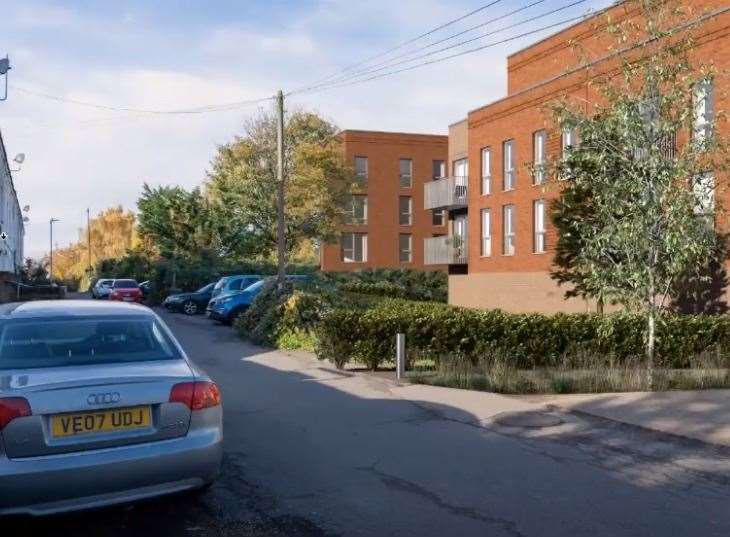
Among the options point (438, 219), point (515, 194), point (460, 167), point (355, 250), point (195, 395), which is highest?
point (460, 167)

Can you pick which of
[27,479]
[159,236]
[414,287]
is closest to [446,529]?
[27,479]

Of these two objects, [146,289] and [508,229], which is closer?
[508,229]

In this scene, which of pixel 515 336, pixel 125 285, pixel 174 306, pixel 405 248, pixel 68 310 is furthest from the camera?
pixel 405 248

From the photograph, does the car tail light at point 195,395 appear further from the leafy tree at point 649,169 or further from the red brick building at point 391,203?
the red brick building at point 391,203

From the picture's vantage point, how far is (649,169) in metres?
12.2

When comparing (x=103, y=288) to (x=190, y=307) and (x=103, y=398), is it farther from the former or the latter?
(x=103, y=398)

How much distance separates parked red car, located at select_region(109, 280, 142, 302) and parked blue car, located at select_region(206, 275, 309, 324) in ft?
44.2

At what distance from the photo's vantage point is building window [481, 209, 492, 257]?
104 ft

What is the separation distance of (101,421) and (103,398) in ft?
0.48

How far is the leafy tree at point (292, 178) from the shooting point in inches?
1550

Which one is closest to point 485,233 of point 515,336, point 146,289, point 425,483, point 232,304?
point 232,304

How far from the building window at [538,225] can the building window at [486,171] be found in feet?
10.9

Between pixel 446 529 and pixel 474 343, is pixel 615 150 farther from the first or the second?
pixel 446 529

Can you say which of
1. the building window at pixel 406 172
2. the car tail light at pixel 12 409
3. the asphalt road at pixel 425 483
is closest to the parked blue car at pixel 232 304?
the asphalt road at pixel 425 483
